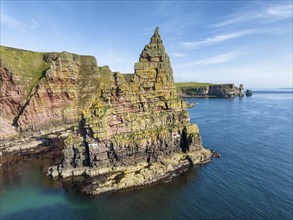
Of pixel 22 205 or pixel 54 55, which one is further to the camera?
pixel 54 55

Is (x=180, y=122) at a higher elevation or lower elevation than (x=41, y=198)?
higher

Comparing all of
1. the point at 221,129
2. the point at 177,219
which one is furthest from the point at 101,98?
the point at 221,129

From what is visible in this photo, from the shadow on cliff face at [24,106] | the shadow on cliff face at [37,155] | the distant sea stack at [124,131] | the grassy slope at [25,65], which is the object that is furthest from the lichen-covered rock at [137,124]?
the grassy slope at [25,65]

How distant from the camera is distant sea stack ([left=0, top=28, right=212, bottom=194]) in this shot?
51.0 m

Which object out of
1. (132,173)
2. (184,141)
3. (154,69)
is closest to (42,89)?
(154,69)

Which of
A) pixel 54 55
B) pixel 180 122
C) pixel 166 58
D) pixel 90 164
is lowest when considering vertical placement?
pixel 90 164

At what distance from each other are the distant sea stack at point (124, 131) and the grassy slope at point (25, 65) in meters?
2.19

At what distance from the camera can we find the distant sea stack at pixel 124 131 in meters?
51.0

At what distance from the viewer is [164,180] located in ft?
158

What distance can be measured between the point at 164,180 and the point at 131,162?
10.4 m

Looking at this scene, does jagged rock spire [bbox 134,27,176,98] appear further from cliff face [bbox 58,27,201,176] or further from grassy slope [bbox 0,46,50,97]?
grassy slope [bbox 0,46,50,97]

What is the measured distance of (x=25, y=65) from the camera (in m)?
99.4

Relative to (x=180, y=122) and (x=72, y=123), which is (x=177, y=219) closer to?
(x=180, y=122)

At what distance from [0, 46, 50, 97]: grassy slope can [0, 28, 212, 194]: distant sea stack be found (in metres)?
2.19
